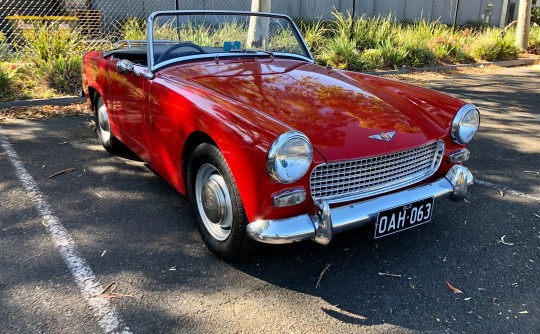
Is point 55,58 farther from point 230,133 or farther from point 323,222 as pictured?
point 323,222

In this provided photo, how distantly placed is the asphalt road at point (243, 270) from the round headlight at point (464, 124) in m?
0.65

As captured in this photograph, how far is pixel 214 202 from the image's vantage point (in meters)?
2.49

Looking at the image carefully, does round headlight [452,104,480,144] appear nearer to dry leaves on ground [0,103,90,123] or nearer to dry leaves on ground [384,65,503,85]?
dry leaves on ground [0,103,90,123]

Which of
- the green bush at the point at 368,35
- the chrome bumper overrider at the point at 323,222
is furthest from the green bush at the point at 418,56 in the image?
the chrome bumper overrider at the point at 323,222

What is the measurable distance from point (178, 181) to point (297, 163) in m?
1.05

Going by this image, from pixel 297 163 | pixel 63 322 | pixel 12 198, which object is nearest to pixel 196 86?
pixel 297 163

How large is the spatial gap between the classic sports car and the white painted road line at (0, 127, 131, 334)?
2.19 feet

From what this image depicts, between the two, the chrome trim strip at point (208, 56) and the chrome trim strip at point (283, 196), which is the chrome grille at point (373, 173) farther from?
the chrome trim strip at point (208, 56)

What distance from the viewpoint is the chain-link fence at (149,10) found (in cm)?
924

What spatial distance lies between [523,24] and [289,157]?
13.2m

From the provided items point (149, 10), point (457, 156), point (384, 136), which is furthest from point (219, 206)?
point (149, 10)

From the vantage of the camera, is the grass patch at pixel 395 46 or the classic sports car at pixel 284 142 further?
the grass patch at pixel 395 46

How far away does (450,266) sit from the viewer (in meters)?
2.62

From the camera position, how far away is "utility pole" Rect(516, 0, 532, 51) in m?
12.3
